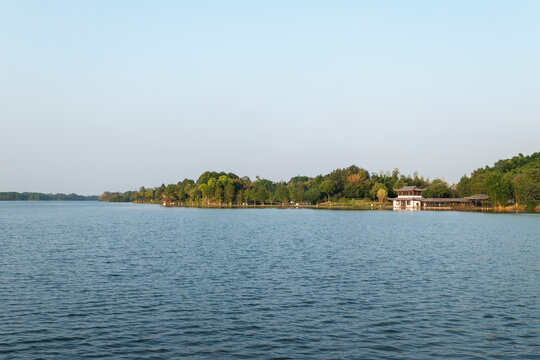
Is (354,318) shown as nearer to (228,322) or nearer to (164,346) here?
(228,322)

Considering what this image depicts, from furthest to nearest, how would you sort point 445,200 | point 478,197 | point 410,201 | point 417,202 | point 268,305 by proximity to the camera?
1. point 410,201
2. point 417,202
3. point 445,200
4. point 478,197
5. point 268,305

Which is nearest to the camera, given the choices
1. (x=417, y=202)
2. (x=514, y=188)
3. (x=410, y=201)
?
(x=514, y=188)

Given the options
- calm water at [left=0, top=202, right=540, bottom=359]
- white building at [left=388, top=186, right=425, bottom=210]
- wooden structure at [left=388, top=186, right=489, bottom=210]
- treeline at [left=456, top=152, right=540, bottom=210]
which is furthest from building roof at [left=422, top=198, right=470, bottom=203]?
calm water at [left=0, top=202, right=540, bottom=359]

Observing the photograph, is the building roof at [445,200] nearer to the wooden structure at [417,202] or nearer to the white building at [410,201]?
the wooden structure at [417,202]

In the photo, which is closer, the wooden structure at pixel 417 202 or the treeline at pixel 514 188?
the treeline at pixel 514 188

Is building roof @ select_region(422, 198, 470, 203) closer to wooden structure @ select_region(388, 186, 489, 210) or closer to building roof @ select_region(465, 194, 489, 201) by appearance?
wooden structure @ select_region(388, 186, 489, 210)

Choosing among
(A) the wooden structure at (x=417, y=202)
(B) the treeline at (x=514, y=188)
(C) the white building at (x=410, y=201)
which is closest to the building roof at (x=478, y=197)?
(B) the treeline at (x=514, y=188)

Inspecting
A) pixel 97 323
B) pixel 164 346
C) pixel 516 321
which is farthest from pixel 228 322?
pixel 516 321

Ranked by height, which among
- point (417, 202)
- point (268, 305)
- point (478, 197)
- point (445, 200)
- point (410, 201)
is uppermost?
point (478, 197)

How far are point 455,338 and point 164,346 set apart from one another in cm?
1171

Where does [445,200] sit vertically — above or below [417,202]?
above

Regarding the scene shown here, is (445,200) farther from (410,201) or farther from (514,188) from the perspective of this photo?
(514,188)

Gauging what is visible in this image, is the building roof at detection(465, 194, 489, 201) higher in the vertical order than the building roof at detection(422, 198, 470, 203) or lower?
higher

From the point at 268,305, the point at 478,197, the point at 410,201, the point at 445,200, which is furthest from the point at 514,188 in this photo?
the point at 268,305
